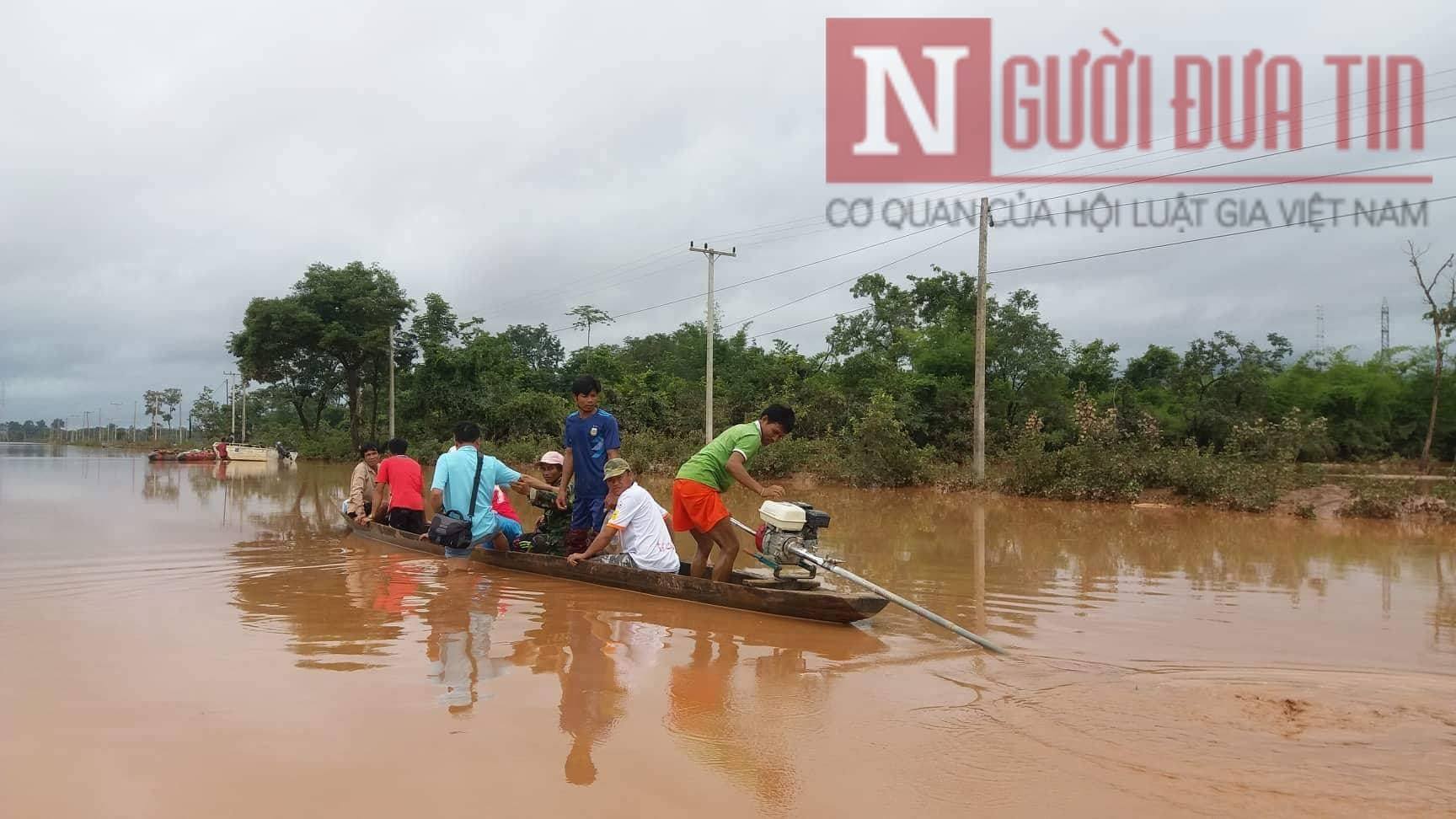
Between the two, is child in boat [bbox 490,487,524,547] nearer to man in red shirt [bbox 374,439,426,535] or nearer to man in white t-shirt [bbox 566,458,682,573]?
man in red shirt [bbox 374,439,426,535]

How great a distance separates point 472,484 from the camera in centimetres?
858

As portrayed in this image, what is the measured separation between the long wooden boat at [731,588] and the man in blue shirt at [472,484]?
0.79ft

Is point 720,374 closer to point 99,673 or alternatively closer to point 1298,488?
point 1298,488

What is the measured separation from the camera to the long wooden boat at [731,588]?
6.16m

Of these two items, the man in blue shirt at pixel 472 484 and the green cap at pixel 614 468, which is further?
the man in blue shirt at pixel 472 484

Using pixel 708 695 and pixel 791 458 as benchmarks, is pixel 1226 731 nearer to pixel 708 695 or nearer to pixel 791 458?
pixel 708 695

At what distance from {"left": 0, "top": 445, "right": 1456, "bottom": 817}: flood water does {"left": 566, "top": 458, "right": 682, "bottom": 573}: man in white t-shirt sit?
0.35 meters

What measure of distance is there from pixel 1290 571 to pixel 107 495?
816 inches

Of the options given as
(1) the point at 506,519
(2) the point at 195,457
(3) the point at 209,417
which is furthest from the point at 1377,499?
(3) the point at 209,417

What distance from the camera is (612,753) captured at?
3.87 metres

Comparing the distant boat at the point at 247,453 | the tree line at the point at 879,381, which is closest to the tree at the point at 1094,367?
the tree line at the point at 879,381

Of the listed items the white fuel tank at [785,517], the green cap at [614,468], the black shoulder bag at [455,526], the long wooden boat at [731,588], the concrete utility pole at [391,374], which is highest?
the concrete utility pole at [391,374]

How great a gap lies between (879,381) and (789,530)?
64.5 feet

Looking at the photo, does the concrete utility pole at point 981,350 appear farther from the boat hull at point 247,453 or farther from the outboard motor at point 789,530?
the boat hull at point 247,453
